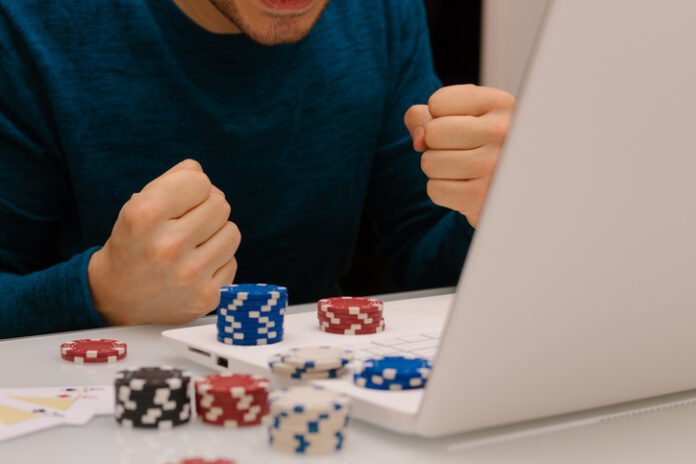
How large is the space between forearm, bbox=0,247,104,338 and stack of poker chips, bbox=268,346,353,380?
50 centimetres

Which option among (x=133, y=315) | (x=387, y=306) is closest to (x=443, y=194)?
(x=387, y=306)

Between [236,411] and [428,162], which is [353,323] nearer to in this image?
[236,411]

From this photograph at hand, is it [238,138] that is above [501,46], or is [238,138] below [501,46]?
below

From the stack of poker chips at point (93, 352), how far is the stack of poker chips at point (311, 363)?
9.2 inches

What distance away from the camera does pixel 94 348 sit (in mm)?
810

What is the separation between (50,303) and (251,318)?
447mm

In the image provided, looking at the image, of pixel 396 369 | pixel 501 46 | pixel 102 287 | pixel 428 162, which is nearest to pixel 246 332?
pixel 396 369

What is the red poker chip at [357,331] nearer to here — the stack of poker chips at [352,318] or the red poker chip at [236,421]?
the stack of poker chips at [352,318]

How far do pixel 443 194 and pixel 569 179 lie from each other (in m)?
0.77

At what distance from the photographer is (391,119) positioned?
72.3 inches

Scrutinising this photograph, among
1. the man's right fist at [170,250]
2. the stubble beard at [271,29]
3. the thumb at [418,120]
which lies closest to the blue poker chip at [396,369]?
the man's right fist at [170,250]

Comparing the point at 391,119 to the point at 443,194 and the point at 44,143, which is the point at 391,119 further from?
the point at 44,143

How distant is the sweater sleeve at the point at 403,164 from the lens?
70.1 inches

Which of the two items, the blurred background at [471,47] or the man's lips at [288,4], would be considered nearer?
the man's lips at [288,4]
